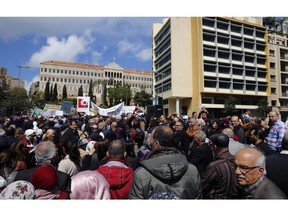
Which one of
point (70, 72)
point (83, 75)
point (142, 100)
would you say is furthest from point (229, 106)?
point (70, 72)

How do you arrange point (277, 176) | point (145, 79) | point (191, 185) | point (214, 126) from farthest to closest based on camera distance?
point (145, 79) → point (214, 126) → point (277, 176) → point (191, 185)

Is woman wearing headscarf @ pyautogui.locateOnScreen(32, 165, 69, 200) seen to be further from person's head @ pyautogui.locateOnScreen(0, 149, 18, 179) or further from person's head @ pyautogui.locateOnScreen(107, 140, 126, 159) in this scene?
person's head @ pyautogui.locateOnScreen(0, 149, 18, 179)

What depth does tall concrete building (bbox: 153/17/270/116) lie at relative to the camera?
48781 millimetres

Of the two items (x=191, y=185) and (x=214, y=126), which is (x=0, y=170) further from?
(x=214, y=126)

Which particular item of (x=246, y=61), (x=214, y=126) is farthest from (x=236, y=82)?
(x=214, y=126)

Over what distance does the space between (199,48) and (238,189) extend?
48076 millimetres

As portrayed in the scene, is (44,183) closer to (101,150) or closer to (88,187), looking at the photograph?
(88,187)

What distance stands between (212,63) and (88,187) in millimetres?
49900

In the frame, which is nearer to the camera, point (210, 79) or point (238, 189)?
point (238, 189)

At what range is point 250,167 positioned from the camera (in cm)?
247

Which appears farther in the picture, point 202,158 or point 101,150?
point 101,150

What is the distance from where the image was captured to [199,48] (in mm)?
48688

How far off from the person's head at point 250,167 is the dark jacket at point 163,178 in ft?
1.65

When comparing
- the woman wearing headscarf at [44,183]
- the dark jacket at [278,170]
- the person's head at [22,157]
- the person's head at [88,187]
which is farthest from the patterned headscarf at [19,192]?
the dark jacket at [278,170]
